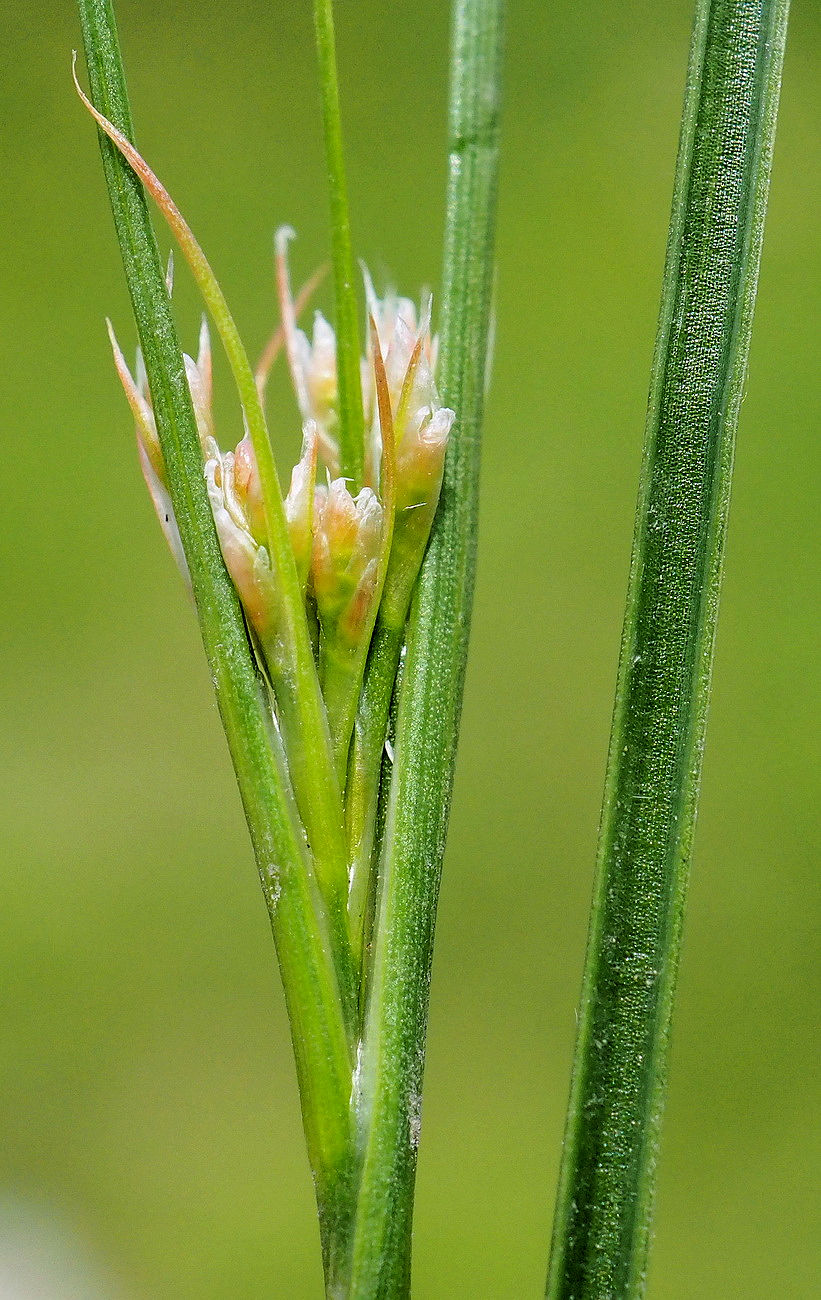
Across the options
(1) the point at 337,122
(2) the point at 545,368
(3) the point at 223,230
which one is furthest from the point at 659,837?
(3) the point at 223,230

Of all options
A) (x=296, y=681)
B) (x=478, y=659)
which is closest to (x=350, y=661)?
(x=296, y=681)

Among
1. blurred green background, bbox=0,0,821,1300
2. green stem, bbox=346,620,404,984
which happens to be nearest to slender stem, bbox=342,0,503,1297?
green stem, bbox=346,620,404,984

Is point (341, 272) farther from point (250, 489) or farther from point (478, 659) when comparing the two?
point (478, 659)

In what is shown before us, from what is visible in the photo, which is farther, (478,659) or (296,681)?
(478,659)

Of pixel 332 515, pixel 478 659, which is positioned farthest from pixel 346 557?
pixel 478 659

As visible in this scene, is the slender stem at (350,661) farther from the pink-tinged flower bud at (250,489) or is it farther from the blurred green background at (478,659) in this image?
the blurred green background at (478,659)

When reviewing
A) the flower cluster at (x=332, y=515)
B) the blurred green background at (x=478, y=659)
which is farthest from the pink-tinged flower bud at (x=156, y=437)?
the blurred green background at (x=478, y=659)

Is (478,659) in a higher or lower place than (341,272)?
lower
